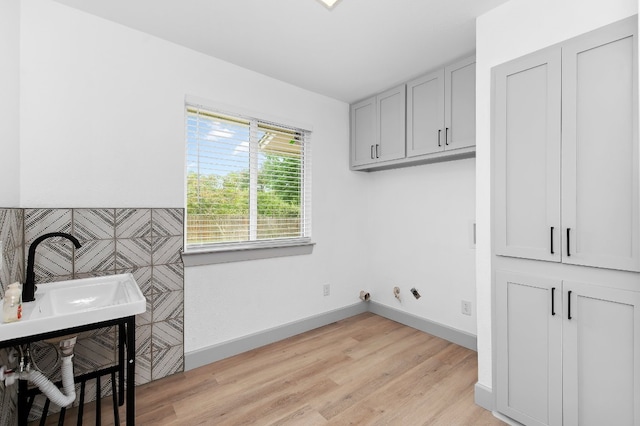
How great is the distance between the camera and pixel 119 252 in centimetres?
201

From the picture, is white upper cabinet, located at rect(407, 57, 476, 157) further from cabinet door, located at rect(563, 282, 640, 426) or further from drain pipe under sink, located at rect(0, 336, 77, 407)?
drain pipe under sink, located at rect(0, 336, 77, 407)

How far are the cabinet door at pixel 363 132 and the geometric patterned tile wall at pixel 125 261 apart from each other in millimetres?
1855

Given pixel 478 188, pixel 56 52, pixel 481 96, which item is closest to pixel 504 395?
pixel 478 188

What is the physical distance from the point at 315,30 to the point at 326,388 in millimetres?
2414

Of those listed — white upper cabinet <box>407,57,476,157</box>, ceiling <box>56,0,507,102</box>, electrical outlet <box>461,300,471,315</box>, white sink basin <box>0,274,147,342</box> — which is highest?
ceiling <box>56,0,507,102</box>

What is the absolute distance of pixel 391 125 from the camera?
9.57 feet

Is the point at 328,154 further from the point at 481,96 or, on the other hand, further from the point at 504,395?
the point at 504,395

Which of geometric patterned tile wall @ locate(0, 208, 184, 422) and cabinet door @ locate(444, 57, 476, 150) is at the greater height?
cabinet door @ locate(444, 57, 476, 150)

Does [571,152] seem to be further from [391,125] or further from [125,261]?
[125,261]

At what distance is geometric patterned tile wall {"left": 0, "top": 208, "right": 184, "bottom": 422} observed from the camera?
5.83 ft

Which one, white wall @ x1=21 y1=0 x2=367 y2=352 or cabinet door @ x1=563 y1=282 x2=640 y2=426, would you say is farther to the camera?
white wall @ x1=21 y1=0 x2=367 y2=352

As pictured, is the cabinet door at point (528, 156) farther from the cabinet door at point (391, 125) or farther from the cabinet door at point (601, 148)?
the cabinet door at point (391, 125)

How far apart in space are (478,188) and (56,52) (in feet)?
8.78

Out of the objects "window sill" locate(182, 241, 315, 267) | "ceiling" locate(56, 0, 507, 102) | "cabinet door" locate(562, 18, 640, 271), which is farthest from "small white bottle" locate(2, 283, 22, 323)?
"cabinet door" locate(562, 18, 640, 271)
